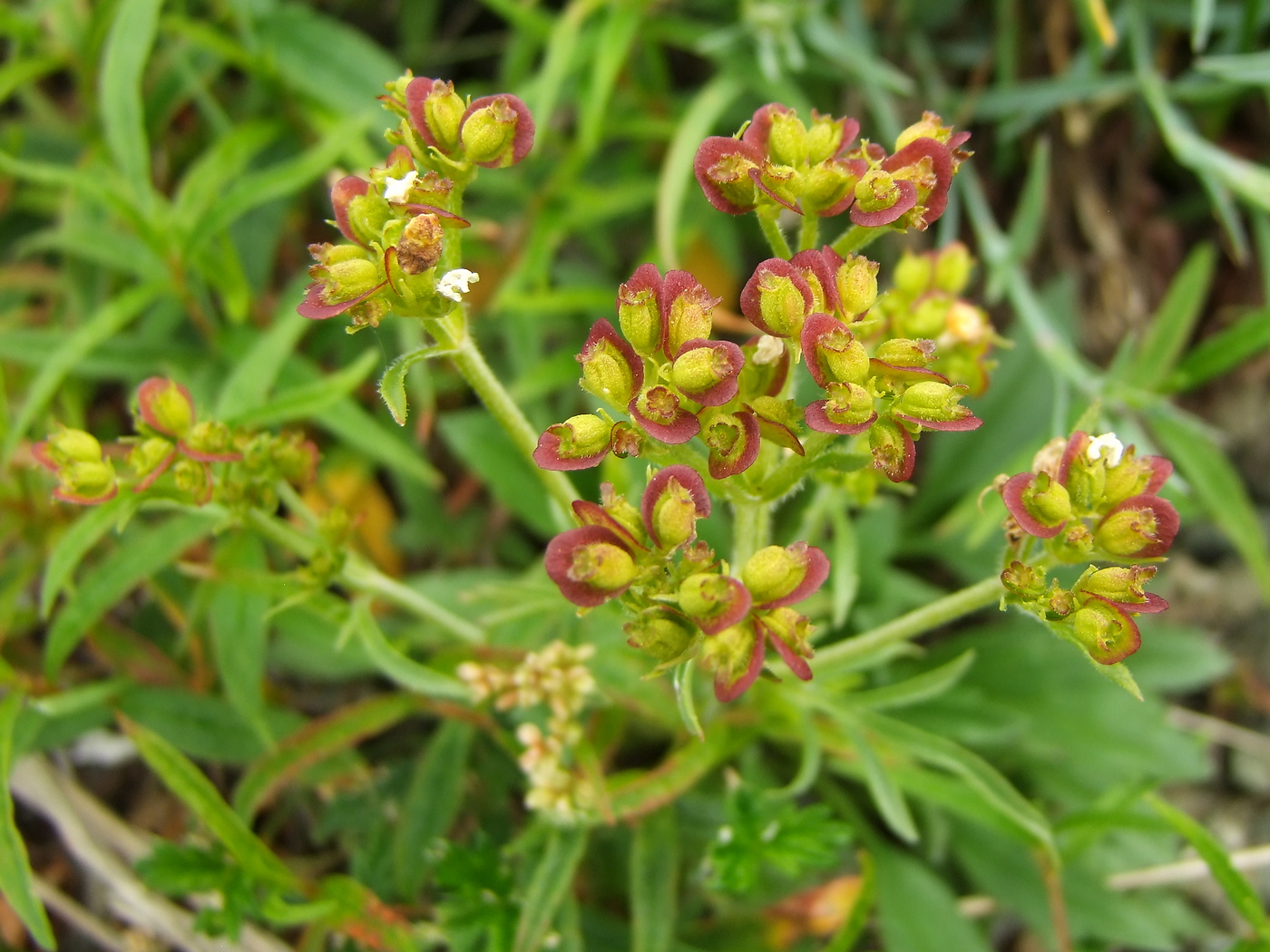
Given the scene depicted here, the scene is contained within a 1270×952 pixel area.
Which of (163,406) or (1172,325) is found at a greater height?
(163,406)

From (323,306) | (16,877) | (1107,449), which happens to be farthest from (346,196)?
(16,877)

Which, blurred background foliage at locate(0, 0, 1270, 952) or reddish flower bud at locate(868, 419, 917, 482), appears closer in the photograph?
reddish flower bud at locate(868, 419, 917, 482)

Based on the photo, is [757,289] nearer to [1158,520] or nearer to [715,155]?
[715,155]

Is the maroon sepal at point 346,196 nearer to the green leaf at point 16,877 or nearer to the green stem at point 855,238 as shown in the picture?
the green stem at point 855,238

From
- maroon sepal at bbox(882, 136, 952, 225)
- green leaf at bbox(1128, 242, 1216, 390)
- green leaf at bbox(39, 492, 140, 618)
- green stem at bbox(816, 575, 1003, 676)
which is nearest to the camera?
maroon sepal at bbox(882, 136, 952, 225)

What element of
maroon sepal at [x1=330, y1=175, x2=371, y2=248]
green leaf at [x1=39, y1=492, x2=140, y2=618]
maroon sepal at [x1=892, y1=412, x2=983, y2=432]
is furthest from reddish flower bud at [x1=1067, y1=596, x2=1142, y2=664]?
green leaf at [x1=39, y1=492, x2=140, y2=618]

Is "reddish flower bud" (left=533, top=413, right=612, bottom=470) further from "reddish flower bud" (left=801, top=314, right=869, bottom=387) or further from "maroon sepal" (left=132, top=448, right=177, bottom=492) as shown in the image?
"maroon sepal" (left=132, top=448, right=177, bottom=492)

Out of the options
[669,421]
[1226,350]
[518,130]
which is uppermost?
[518,130]
